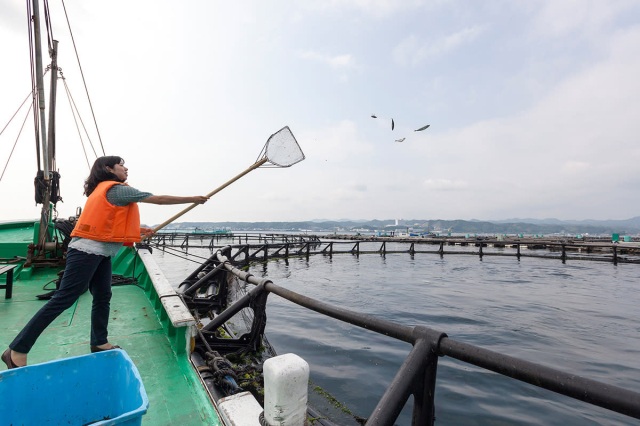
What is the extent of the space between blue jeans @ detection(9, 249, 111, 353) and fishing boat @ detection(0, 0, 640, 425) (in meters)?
→ 0.29

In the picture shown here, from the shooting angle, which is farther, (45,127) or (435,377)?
(45,127)

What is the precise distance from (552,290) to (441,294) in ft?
15.5

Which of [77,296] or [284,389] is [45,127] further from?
[284,389]

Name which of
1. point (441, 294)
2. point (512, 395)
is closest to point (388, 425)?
point (512, 395)

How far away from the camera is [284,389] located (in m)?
1.77

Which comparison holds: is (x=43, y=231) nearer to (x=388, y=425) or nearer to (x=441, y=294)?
(x=388, y=425)

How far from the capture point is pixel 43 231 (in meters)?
7.12

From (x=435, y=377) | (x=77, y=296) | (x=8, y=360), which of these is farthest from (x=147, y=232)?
(x=435, y=377)

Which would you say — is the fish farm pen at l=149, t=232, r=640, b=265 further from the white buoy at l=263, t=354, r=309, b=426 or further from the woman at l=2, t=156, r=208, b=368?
the white buoy at l=263, t=354, r=309, b=426

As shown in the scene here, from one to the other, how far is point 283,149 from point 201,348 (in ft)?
9.38

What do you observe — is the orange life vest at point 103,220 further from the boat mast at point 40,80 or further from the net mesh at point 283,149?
the boat mast at point 40,80

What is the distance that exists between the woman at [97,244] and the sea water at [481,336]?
3285 mm

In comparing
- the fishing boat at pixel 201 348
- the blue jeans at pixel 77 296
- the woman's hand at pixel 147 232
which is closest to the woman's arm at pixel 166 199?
the blue jeans at pixel 77 296

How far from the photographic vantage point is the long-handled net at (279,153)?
14.4ft
